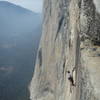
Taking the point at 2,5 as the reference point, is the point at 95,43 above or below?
below

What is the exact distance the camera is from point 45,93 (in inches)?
864

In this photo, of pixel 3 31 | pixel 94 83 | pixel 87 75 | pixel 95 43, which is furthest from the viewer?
pixel 3 31

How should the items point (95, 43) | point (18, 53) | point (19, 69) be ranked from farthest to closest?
point (18, 53)
point (19, 69)
point (95, 43)

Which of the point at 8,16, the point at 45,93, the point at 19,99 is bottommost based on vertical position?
the point at 19,99

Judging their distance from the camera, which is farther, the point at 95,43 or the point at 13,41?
the point at 13,41

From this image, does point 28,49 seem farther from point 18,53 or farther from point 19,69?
point 19,69

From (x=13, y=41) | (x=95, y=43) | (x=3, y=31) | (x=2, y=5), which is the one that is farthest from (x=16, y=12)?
(x=95, y=43)

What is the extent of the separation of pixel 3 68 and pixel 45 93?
22204 mm

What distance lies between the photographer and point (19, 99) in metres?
28.5

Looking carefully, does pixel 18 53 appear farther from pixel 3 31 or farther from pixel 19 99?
pixel 3 31

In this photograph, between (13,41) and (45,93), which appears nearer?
(45,93)

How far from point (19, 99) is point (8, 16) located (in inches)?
3205

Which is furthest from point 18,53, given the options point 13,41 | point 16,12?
point 16,12

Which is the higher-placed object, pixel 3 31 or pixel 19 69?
pixel 3 31
